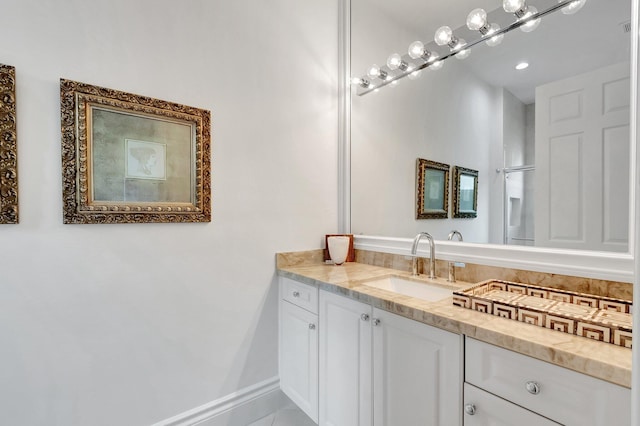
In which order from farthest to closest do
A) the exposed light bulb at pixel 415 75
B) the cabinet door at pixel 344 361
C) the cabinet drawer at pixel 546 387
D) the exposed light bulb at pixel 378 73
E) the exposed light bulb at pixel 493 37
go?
1. the exposed light bulb at pixel 378 73
2. the exposed light bulb at pixel 415 75
3. the exposed light bulb at pixel 493 37
4. the cabinet door at pixel 344 361
5. the cabinet drawer at pixel 546 387

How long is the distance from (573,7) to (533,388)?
1413 mm

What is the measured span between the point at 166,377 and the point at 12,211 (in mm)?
979

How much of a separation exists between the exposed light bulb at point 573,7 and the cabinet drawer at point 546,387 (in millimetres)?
1332

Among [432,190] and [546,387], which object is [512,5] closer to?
[432,190]

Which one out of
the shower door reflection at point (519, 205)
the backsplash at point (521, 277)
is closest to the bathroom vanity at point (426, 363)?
the backsplash at point (521, 277)

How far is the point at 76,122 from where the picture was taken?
4.07 feet

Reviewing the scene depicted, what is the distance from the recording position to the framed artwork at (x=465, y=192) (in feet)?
4.99

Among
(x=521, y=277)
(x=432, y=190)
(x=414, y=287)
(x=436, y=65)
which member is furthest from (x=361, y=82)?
(x=521, y=277)

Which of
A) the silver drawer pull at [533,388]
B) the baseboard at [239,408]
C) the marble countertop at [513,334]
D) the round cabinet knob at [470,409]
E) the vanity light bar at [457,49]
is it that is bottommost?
the baseboard at [239,408]

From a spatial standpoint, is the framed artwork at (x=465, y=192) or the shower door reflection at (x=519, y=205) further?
the framed artwork at (x=465, y=192)

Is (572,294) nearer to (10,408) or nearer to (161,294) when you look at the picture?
(161,294)

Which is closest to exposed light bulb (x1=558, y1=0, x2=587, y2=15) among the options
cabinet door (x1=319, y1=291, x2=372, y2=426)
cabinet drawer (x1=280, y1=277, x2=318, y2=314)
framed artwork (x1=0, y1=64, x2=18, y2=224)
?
cabinet door (x1=319, y1=291, x2=372, y2=426)

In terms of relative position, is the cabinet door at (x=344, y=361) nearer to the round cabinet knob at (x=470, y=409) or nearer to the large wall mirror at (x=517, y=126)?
the round cabinet knob at (x=470, y=409)

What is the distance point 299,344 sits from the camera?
1.68 metres
